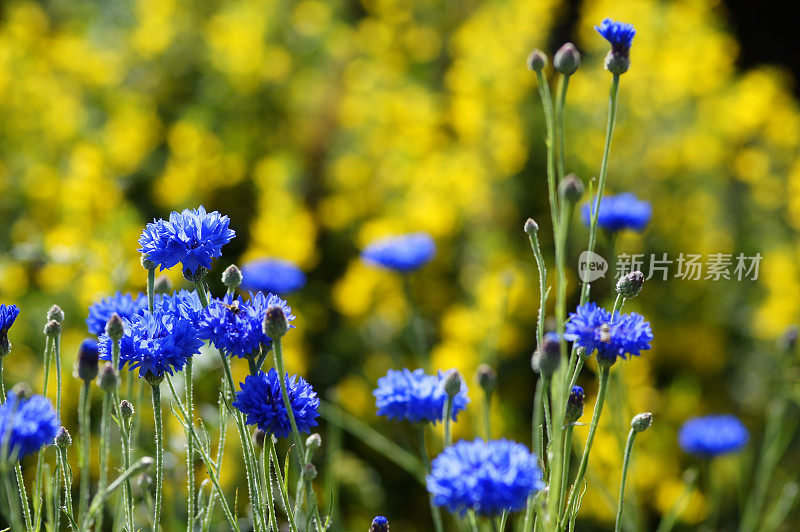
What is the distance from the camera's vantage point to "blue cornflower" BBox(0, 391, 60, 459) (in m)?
0.51

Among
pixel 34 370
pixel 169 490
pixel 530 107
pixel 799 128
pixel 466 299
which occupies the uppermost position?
pixel 530 107

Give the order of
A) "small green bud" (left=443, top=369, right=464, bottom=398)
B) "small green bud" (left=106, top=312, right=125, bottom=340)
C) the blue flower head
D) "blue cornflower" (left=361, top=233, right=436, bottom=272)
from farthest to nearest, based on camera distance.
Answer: "blue cornflower" (left=361, top=233, right=436, bottom=272)
the blue flower head
"small green bud" (left=443, top=369, right=464, bottom=398)
"small green bud" (left=106, top=312, right=125, bottom=340)

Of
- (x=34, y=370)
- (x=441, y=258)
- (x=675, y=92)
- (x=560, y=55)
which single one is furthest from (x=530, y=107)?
(x=560, y=55)

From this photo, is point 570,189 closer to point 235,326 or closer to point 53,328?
point 235,326

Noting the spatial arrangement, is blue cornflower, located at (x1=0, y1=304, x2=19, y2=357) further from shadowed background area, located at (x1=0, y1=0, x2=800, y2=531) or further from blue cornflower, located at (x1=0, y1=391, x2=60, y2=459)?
shadowed background area, located at (x1=0, y1=0, x2=800, y2=531)

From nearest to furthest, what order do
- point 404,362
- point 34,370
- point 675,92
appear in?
point 34,370, point 404,362, point 675,92

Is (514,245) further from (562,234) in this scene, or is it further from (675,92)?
(562,234)

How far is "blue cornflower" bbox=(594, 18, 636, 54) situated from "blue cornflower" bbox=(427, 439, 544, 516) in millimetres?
463

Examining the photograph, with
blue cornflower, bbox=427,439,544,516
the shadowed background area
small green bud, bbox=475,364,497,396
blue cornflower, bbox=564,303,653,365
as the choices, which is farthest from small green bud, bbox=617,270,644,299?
the shadowed background area

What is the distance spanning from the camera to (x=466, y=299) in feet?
7.77

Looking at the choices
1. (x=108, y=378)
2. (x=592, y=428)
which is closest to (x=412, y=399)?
(x=592, y=428)

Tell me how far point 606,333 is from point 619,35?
0.33 metres

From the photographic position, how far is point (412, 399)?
0.77 metres

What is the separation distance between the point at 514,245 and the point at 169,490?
52.8 inches
